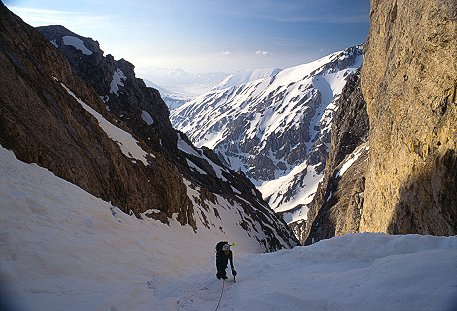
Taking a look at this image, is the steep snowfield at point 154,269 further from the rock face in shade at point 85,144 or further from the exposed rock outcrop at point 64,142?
the rock face in shade at point 85,144

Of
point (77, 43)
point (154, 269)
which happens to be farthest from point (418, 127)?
point (77, 43)

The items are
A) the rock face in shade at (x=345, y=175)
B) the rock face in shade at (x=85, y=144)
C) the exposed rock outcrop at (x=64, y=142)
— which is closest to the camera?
the exposed rock outcrop at (x=64, y=142)

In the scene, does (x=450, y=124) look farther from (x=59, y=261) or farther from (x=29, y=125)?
(x=29, y=125)

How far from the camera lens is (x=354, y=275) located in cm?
796

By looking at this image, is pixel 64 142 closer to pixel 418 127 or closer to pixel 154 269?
pixel 154 269

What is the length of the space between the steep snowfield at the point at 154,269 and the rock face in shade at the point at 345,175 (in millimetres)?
31894

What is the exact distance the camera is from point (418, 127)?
18203 millimetres

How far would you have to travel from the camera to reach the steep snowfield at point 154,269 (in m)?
6.60

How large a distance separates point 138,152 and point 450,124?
27.0m

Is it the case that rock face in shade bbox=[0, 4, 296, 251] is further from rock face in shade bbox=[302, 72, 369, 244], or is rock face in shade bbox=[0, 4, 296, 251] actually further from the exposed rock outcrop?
rock face in shade bbox=[302, 72, 369, 244]

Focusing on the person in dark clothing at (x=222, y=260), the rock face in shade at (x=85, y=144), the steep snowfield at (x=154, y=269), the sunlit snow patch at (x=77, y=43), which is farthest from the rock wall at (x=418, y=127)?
the sunlit snow patch at (x=77, y=43)

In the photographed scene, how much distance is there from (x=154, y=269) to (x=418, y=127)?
16.5m

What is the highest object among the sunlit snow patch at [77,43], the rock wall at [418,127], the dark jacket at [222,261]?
the sunlit snow patch at [77,43]

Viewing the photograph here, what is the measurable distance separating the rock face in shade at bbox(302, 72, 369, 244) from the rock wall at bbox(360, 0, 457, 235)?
701 inches
